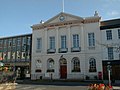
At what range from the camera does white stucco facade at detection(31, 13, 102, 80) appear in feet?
115

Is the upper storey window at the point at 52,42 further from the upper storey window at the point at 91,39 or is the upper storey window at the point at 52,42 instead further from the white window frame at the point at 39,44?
the upper storey window at the point at 91,39

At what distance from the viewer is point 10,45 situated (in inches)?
1791

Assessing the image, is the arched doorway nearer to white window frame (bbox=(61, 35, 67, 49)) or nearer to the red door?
the red door

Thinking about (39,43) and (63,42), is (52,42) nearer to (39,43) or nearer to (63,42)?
(63,42)

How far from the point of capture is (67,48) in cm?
3716

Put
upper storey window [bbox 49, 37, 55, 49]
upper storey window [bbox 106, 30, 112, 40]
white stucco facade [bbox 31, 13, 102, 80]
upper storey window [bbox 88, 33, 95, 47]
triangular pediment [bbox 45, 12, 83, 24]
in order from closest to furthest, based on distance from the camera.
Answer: upper storey window [bbox 106, 30, 112, 40]
white stucco facade [bbox 31, 13, 102, 80]
upper storey window [bbox 88, 33, 95, 47]
triangular pediment [bbox 45, 12, 83, 24]
upper storey window [bbox 49, 37, 55, 49]

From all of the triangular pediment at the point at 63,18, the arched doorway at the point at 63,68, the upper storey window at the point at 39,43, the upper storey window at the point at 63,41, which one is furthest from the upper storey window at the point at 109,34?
the upper storey window at the point at 39,43

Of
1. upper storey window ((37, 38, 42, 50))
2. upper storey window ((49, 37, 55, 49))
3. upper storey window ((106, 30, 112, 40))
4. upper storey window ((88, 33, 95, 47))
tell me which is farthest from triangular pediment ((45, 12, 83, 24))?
upper storey window ((106, 30, 112, 40))

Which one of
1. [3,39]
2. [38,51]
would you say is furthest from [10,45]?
[38,51]

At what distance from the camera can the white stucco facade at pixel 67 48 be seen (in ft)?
115

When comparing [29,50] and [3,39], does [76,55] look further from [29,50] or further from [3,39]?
[3,39]

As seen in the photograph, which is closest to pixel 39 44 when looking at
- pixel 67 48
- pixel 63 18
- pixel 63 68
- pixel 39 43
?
pixel 39 43

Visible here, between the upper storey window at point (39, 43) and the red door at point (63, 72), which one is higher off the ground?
the upper storey window at point (39, 43)

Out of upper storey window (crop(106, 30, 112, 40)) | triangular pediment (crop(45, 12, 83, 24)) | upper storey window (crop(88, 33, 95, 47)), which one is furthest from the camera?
triangular pediment (crop(45, 12, 83, 24))
